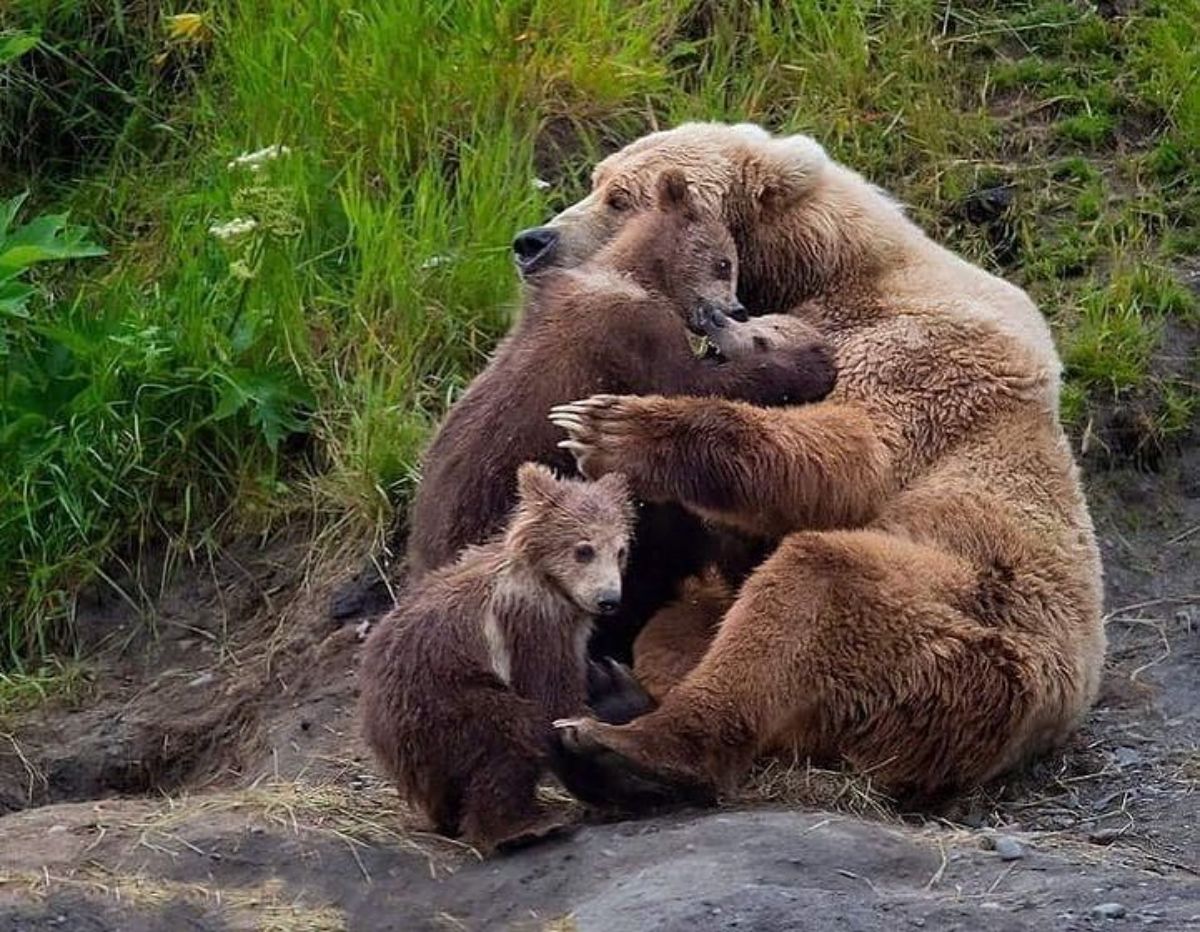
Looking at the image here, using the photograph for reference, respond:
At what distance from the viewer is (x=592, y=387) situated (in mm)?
6262

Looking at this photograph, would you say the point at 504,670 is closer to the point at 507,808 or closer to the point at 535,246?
the point at 507,808

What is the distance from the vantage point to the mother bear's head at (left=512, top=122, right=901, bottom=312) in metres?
6.71

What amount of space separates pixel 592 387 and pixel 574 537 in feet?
2.59

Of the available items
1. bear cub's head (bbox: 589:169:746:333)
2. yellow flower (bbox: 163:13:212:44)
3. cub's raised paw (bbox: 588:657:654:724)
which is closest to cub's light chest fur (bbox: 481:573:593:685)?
cub's raised paw (bbox: 588:657:654:724)

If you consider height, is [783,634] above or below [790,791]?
above

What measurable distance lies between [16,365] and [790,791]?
364 centimetres

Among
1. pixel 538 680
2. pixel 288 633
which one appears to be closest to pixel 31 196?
pixel 288 633

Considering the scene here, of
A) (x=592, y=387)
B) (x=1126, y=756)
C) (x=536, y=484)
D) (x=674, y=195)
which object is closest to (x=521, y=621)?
(x=536, y=484)

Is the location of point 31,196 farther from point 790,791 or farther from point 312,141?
point 790,791

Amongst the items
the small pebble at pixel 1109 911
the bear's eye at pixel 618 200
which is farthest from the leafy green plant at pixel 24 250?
the small pebble at pixel 1109 911

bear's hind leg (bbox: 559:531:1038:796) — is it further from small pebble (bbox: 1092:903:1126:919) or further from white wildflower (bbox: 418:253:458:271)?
white wildflower (bbox: 418:253:458:271)

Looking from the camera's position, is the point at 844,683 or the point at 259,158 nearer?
the point at 844,683

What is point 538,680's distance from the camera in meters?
5.52

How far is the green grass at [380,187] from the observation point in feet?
26.7
